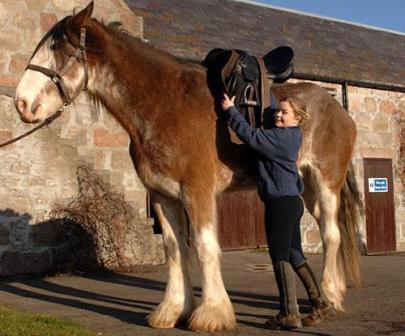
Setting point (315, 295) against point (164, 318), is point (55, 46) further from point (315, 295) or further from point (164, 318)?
point (315, 295)

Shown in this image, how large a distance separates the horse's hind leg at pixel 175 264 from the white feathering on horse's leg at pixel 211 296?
33cm

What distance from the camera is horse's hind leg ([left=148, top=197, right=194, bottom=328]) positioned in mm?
6051

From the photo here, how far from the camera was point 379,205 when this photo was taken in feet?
55.1

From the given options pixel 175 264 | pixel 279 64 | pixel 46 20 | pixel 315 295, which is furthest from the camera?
pixel 46 20

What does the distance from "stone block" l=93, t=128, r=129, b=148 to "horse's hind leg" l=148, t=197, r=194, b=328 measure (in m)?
Answer: 5.16

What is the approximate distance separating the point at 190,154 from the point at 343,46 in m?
13.8

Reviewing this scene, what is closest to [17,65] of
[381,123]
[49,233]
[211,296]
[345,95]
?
[49,233]

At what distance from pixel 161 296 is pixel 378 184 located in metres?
9.97

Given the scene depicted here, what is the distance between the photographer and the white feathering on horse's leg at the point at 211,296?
5633 millimetres

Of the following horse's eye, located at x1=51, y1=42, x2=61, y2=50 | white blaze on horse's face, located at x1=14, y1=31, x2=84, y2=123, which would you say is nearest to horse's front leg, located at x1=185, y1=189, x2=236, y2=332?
white blaze on horse's face, located at x1=14, y1=31, x2=84, y2=123

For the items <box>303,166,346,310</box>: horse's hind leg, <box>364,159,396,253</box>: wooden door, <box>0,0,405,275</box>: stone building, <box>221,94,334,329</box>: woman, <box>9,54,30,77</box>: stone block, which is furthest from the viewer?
<box>364,159,396,253</box>: wooden door

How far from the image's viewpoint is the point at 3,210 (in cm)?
1020

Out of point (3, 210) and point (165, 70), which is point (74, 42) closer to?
point (165, 70)

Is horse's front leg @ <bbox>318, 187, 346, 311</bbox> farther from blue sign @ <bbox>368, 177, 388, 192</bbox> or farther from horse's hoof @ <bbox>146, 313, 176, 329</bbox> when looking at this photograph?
blue sign @ <bbox>368, 177, 388, 192</bbox>
